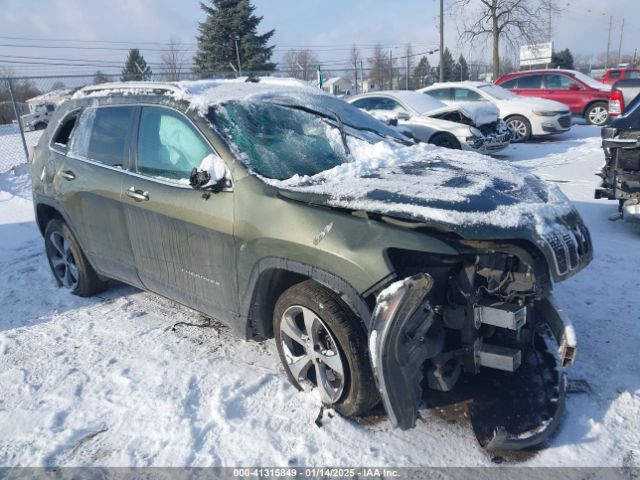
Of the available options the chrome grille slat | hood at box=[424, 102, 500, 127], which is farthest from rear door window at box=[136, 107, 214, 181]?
hood at box=[424, 102, 500, 127]

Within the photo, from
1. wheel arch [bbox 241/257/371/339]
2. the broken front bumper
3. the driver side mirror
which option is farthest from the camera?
the driver side mirror

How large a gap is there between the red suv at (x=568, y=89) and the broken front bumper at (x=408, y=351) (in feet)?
50.9

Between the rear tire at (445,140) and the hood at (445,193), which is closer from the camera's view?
the hood at (445,193)

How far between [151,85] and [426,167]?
211 centimetres

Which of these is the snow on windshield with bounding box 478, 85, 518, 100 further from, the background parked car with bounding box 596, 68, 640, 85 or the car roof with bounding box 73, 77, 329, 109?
the background parked car with bounding box 596, 68, 640, 85

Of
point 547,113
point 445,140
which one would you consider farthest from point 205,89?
point 547,113

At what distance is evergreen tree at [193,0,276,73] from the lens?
3353cm

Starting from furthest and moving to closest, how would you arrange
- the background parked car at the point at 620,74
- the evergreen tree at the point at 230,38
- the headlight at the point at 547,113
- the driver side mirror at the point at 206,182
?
the evergreen tree at the point at 230,38 → the background parked car at the point at 620,74 → the headlight at the point at 547,113 → the driver side mirror at the point at 206,182

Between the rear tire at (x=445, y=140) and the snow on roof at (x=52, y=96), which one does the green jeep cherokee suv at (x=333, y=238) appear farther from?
the snow on roof at (x=52, y=96)

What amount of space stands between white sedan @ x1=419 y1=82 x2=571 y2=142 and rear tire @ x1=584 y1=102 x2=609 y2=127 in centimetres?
370

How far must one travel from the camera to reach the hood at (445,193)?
8.31 feet

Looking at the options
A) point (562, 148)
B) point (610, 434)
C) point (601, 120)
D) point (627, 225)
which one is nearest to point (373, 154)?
point (610, 434)

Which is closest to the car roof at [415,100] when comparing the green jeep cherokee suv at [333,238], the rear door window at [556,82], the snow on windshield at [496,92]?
the snow on windshield at [496,92]

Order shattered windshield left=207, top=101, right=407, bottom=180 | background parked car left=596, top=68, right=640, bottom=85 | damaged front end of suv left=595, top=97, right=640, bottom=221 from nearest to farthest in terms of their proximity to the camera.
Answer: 1. shattered windshield left=207, top=101, right=407, bottom=180
2. damaged front end of suv left=595, top=97, right=640, bottom=221
3. background parked car left=596, top=68, right=640, bottom=85
